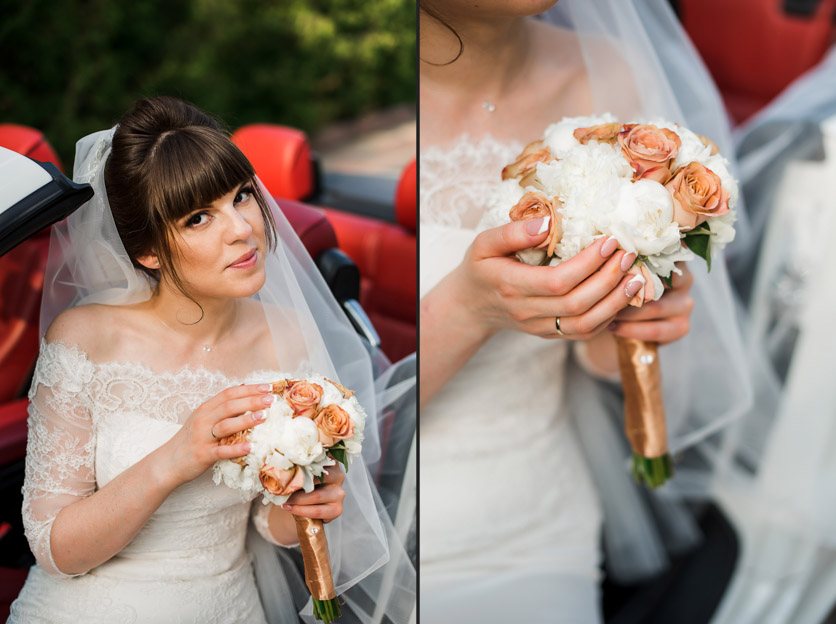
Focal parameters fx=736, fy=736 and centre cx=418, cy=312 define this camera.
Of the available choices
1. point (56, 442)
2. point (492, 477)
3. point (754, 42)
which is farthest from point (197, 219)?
point (754, 42)

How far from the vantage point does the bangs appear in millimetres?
960

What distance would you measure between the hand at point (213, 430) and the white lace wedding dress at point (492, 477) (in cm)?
74

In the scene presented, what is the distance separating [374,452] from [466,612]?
71 cm

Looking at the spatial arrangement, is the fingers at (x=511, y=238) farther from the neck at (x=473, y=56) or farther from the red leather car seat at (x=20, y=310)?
the red leather car seat at (x=20, y=310)

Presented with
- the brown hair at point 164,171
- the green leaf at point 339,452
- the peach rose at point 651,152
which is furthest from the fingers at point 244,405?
the peach rose at point 651,152

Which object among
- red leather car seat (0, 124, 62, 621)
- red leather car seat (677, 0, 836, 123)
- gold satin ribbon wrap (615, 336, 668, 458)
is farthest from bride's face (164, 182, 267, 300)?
red leather car seat (677, 0, 836, 123)

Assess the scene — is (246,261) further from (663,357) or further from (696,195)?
(663,357)

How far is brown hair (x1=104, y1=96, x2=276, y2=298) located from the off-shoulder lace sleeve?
0.70 feet

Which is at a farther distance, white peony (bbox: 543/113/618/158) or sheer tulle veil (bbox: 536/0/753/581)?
sheer tulle veil (bbox: 536/0/753/581)

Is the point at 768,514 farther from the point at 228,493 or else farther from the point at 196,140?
the point at 196,140

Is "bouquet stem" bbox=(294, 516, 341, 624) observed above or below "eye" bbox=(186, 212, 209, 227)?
below

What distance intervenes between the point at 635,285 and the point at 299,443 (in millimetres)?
553

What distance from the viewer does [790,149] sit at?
89.4 inches

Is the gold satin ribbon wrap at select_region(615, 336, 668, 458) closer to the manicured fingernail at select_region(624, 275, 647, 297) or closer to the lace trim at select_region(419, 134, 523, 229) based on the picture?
the manicured fingernail at select_region(624, 275, 647, 297)
